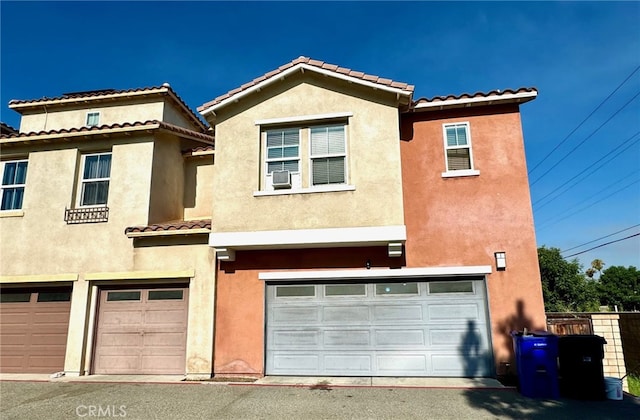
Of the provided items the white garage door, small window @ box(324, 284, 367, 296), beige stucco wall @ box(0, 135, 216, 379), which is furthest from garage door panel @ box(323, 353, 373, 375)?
beige stucco wall @ box(0, 135, 216, 379)

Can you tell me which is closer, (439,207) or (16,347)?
(439,207)

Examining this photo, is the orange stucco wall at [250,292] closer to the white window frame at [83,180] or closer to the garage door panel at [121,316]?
the garage door panel at [121,316]

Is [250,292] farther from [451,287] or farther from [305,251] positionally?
[451,287]

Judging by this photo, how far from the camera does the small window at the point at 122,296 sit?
10734mm

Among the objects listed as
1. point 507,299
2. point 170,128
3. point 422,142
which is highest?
point 170,128

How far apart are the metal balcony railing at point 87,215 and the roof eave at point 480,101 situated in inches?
344

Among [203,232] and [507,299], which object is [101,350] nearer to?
[203,232]

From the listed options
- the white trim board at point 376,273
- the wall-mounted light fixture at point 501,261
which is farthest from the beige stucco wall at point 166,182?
the wall-mounted light fixture at point 501,261

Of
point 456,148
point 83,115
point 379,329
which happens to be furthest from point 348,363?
point 83,115

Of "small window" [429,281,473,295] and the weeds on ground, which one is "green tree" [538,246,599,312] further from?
"small window" [429,281,473,295]

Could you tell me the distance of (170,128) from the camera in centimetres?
1166

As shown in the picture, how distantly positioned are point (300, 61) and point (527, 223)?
6750mm

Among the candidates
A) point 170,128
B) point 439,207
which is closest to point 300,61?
point 170,128

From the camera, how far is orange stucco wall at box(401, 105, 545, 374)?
30.4ft
